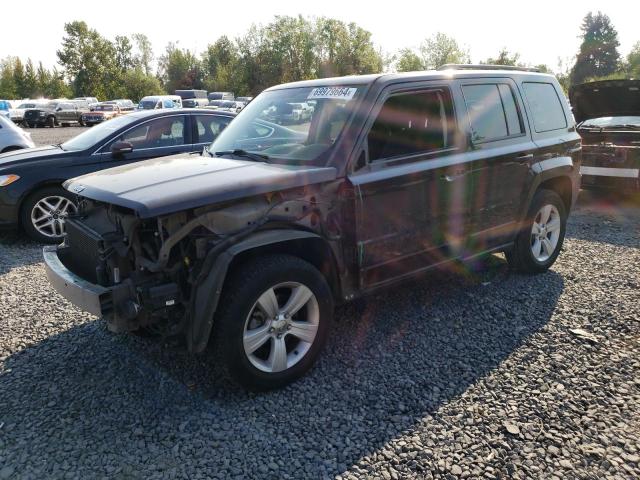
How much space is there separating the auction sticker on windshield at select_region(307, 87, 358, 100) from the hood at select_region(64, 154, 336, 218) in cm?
72

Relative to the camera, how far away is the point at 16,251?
6.39 m

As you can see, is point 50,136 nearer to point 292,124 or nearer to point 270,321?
point 292,124

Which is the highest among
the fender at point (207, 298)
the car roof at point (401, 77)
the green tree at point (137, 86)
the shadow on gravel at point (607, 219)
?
the green tree at point (137, 86)

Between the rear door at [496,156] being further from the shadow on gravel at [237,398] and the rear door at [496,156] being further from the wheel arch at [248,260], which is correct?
the wheel arch at [248,260]

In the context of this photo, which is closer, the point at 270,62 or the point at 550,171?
the point at 550,171

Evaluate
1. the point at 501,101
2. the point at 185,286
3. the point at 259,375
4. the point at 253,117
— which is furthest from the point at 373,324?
the point at 501,101

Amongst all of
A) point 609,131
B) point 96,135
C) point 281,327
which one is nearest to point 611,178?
point 609,131

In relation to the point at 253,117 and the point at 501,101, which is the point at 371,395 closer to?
the point at 253,117

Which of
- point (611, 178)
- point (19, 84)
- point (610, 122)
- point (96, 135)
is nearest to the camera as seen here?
point (96, 135)

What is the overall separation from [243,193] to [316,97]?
1343 mm

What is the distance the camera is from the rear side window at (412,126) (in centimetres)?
372

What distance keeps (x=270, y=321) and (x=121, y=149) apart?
3.90 m

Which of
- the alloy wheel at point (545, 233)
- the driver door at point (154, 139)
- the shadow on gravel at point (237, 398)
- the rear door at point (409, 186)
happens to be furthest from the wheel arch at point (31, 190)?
the alloy wheel at point (545, 233)

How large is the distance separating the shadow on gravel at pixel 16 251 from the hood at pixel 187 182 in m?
2.76
